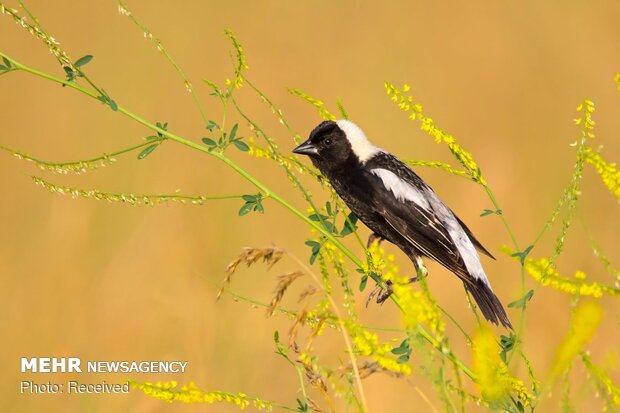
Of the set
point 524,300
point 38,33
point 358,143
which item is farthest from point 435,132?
point 358,143

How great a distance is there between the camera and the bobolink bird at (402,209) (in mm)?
2426

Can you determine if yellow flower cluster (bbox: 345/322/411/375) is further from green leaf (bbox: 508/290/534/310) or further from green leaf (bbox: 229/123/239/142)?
green leaf (bbox: 229/123/239/142)

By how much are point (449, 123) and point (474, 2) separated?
149cm

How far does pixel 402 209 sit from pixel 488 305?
375mm

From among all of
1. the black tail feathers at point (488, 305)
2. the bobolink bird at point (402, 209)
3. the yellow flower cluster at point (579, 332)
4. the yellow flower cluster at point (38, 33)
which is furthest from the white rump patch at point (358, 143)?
the yellow flower cluster at point (579, 332)

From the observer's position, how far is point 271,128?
14.3 feet

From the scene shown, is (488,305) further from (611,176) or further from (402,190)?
(611,176)

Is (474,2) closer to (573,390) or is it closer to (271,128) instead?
(271,128)

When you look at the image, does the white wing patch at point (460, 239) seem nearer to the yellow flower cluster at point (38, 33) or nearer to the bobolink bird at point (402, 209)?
the bobolink bird at point (402, 209)

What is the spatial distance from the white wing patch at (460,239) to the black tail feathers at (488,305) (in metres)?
0.06

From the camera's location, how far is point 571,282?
131 centimetres

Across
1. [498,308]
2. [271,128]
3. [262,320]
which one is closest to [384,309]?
[262,320]

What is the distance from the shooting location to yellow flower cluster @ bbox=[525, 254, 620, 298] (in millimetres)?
1269

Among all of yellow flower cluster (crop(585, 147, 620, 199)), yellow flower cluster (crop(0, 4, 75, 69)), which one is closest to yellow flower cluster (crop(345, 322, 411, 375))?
yellow flower cluster (crop(585, 147, 620, 199))
